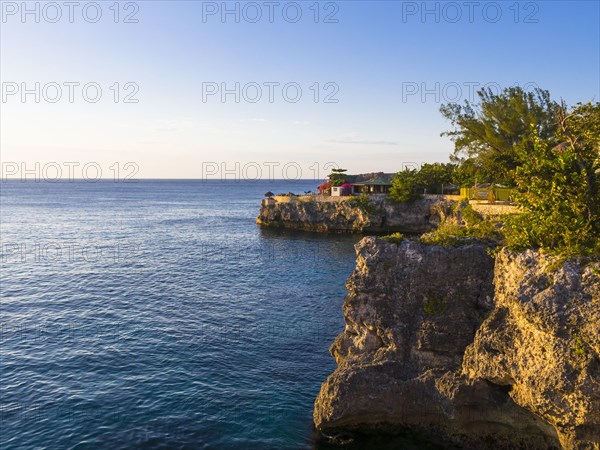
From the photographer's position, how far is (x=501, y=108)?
216 ft

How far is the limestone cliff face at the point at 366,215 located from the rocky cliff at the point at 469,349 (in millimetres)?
55502

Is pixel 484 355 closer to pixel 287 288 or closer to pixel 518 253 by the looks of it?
pixel 518 253

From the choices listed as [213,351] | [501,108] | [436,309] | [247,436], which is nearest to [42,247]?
[213,351]

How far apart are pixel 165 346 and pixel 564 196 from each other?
1001 inches

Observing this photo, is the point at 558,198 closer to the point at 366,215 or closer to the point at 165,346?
the point at 165,346

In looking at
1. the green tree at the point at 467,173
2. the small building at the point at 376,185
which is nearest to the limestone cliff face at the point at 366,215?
the green tree at the point at 467,173

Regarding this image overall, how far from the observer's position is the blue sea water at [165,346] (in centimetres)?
2158

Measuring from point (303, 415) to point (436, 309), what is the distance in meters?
8.52

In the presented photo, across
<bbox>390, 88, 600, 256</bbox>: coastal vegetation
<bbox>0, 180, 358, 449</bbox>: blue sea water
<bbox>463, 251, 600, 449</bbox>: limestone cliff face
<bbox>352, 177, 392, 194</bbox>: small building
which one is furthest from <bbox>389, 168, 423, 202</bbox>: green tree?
<bbox>463, 251, 600, 449</bbox>: limestone cliff face

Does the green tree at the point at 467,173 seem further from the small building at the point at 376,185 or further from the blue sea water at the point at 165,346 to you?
the blue sea water at the point at 165,346

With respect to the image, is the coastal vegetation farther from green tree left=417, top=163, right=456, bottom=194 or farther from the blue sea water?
green tree left=417, top=163, right=456, bottom=194

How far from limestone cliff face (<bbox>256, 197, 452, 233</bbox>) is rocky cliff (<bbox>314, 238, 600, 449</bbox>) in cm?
5550

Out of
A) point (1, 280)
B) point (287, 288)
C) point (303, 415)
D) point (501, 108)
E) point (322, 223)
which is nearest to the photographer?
point (303, 415)

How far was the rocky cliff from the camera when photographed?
16.3 metres
